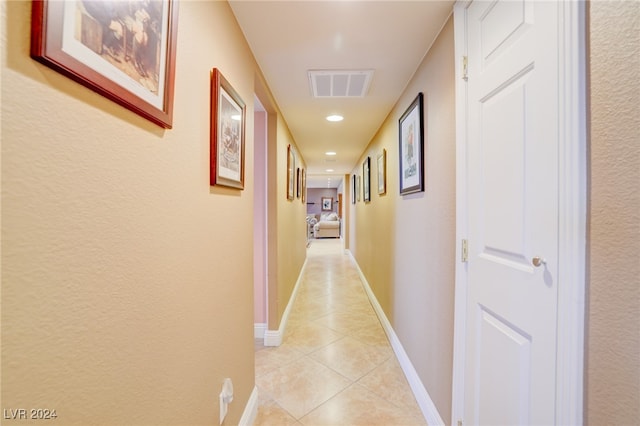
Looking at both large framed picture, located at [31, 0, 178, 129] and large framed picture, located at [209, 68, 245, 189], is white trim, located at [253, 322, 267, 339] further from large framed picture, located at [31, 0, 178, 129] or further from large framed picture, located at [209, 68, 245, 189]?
large framed picture, located at [31, 0, 178, 129]

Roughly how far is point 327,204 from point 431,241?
39.3 ft

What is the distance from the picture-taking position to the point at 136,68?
0.61 m

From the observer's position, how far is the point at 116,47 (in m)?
0.54

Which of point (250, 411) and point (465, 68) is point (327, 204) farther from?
point (465, 68)

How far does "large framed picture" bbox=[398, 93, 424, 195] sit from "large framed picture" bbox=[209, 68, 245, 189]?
Result: 3.54ft

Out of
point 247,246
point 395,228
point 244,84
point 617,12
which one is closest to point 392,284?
point 395,228

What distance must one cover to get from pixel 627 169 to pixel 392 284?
207 centimetres

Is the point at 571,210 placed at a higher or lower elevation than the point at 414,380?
higher

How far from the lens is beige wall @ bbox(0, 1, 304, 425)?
1.27 ft

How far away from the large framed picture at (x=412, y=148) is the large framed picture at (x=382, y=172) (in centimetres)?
60

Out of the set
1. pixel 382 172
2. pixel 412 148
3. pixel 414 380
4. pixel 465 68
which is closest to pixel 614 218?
pixel 465 68

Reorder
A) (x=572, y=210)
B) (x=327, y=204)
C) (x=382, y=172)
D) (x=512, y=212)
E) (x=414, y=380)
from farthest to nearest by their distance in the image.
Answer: (x=327, y=204)
(x=382, y=172)
(x=414, y=380)
(x=512, y=212)
(x=572, y=210)

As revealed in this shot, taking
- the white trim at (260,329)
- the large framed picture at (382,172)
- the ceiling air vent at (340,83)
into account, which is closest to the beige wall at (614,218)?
the ceiling air vent at (340,83)

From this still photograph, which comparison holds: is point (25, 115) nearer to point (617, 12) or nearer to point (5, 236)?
point (5, 236)
